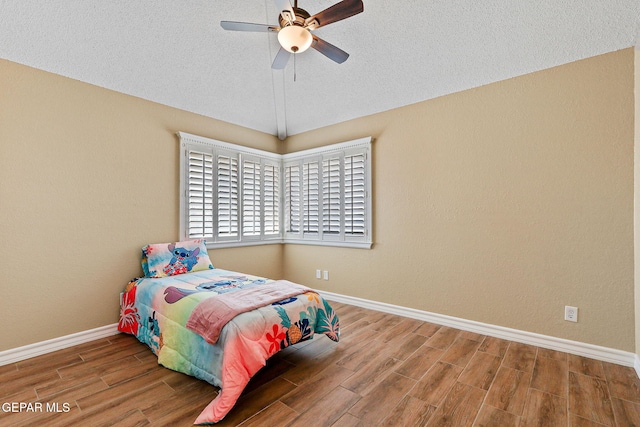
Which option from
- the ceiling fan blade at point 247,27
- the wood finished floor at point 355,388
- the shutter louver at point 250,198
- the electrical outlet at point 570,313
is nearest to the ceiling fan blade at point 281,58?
the ceiling fan blade at point 247,27

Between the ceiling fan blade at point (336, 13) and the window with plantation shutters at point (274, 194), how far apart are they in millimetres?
2009

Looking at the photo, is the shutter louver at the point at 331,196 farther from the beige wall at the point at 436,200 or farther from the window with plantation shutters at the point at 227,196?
the window with plantation shutters at the point at 227,196

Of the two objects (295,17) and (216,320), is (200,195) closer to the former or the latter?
(216,320)

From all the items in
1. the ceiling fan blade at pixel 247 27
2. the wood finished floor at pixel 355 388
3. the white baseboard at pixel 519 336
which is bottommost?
the wood finished floor at pixel 355 388

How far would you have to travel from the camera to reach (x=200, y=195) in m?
3.78

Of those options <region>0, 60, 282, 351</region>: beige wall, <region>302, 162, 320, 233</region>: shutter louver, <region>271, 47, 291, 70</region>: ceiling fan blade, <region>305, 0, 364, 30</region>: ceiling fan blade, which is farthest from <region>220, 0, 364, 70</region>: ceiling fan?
<region>302, 162, 320, 233</region>: shutter louver

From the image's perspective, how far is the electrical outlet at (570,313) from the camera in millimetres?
2640

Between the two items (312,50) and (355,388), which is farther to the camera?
(312,50)

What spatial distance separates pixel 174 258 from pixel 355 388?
90.7 inches

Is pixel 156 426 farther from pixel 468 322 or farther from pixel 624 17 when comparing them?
pixel 624 17

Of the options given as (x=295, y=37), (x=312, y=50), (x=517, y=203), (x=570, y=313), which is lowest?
(x=570, y=313)

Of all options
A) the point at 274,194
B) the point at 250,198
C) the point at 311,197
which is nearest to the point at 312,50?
the point at 311,197

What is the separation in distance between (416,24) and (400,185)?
172 cm

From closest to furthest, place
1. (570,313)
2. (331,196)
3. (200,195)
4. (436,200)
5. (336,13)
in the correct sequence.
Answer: (336,13)
(570,313)
(436,200)
(200,195)
(331,196)
